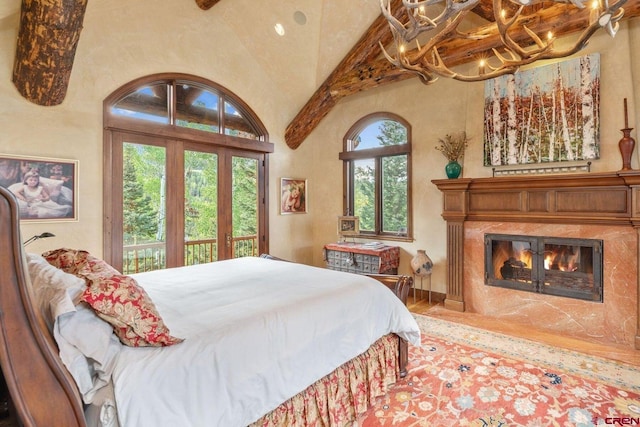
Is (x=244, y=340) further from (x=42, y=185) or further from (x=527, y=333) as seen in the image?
(x=527, y=333)

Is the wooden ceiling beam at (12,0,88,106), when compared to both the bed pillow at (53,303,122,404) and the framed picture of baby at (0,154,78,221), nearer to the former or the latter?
the framed picture of baby at (0,154,78,221)

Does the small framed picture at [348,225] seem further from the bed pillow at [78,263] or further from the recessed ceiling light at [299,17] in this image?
the bed pillow at [78,263]

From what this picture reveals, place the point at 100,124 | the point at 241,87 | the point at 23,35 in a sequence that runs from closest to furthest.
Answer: the point at 23,35, the point at 100,124, the point at 241,87

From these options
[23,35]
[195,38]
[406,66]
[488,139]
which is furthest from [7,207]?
[488,139]

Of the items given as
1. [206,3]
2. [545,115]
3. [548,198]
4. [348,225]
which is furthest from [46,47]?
[548,198]

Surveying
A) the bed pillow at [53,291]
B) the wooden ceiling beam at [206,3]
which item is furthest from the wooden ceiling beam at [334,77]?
the bed pillow at [53,291]

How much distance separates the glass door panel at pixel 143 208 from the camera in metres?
3.73

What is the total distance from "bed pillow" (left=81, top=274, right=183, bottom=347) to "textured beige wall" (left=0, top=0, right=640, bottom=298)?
257cm

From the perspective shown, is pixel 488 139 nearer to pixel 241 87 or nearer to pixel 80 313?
pixel 241 87

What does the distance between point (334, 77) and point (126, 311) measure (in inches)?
171

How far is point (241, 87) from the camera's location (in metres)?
4.82

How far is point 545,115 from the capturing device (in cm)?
363

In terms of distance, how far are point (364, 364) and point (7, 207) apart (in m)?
2.01

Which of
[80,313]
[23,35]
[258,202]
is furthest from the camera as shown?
[258,202]
